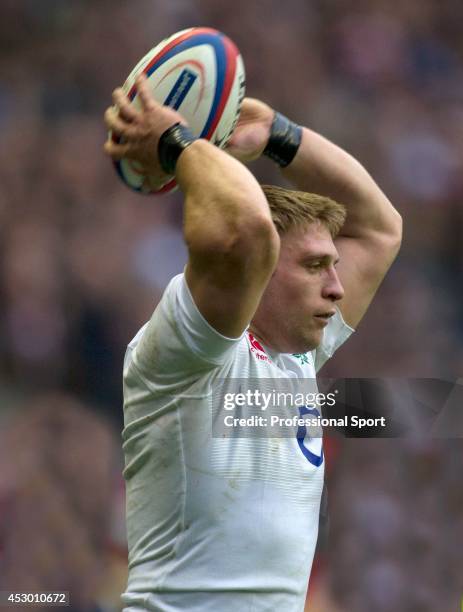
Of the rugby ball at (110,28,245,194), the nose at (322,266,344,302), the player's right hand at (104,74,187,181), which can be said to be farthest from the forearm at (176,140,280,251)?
the nose at (322,266,344,302)

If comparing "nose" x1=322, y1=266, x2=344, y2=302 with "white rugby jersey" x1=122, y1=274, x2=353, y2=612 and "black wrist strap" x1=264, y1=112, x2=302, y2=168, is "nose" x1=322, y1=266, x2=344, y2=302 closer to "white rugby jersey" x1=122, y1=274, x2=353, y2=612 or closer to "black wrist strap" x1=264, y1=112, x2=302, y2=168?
"white rugby jersey" x1=122, y1=274, x2=353, y2=612

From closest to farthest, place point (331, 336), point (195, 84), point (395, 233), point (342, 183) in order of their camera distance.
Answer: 1. point (195, 84)
2. point (331, 336)
3. point (342, 183)
4. point (395, 233)

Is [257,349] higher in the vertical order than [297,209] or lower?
lower

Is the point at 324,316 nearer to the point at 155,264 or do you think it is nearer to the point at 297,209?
the point at 297,209

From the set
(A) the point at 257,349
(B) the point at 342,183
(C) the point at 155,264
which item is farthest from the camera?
(C) the point at 155,264

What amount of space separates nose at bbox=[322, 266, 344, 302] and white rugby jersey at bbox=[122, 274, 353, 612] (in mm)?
424

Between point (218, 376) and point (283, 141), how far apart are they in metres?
1.10

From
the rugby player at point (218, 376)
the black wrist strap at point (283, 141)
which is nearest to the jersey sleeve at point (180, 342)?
the rugby player at point (218, 376)

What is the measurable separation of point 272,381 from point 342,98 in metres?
4.30

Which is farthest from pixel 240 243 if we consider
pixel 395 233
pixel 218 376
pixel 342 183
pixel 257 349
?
pixel 395 233

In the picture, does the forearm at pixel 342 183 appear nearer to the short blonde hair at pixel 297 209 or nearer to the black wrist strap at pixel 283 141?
the black wrist strap at pixel 283 141

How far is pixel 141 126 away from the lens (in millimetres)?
2797

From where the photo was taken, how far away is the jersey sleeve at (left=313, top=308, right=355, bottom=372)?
355 centimetres

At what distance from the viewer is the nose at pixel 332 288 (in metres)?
3.26
